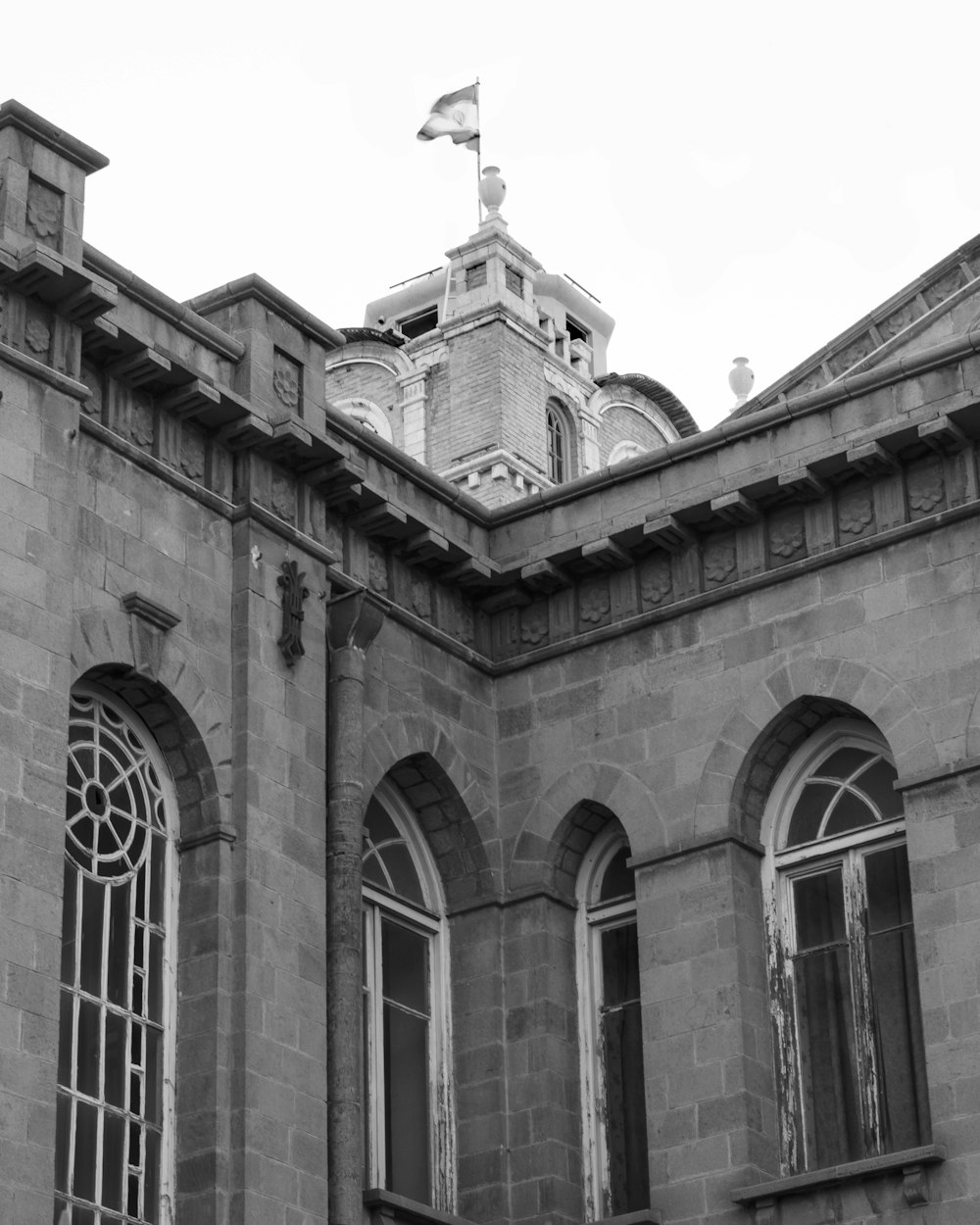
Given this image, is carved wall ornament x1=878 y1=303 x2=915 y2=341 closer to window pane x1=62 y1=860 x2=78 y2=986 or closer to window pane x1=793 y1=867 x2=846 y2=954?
window pane x1=793 y1=867 x2=846 y2=954

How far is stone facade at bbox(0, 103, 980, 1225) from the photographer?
19.3m

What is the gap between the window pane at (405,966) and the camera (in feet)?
74.7

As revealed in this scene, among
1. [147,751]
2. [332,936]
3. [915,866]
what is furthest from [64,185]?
[915,866]

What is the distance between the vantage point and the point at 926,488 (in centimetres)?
2247

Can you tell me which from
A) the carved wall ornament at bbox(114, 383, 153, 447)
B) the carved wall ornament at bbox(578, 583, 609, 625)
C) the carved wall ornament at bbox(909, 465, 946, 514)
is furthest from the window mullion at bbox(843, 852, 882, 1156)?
the carved wall ornament at bbox(114, 383, 153, 447)

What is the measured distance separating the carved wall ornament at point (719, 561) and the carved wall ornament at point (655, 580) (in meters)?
0.39

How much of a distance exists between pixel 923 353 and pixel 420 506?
468cm

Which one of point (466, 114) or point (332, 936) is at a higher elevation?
point (466, 114)

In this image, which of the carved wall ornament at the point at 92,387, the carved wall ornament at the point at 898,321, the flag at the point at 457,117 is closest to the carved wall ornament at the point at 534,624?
the carved wall ornament at the point at 92,387

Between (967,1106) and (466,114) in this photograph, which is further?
(466,114)

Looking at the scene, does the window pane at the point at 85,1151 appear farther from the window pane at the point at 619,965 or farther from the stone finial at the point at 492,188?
the stone finial at the point at 492,188

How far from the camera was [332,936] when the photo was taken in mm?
20875

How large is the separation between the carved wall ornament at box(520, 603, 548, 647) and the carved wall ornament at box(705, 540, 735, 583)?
5.62ft

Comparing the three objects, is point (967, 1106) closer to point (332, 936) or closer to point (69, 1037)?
point (332, 936)
